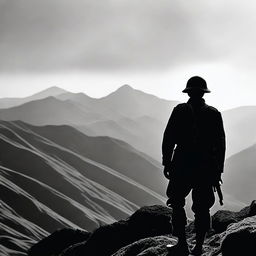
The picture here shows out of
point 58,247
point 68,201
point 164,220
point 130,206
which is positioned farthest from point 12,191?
point 164,220

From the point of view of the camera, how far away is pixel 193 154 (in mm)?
8656

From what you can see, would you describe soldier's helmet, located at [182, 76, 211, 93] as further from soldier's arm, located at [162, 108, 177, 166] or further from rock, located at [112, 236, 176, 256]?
rock, located at [112, 236, 176, 256]

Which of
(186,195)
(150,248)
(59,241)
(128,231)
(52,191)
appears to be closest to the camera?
(186,195)

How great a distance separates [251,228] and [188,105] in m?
2.53

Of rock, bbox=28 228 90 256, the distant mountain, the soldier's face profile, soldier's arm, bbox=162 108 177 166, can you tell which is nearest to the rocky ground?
A: rock, bbox=28 228 90 256

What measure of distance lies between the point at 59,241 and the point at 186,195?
730 inches

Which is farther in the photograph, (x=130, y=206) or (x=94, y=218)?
(x=130, y=206)

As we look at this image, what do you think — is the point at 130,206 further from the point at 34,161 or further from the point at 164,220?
the point at 164,220

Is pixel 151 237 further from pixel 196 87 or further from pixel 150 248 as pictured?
pixel 196 87

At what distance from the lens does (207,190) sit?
28.6 ft

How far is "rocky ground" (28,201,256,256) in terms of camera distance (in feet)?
24.6

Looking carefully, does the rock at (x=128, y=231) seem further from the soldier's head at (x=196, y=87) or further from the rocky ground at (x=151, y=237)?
the soldier's head at (x=196, y=87)

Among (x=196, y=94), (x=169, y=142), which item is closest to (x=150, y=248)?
(x=169, y=142)

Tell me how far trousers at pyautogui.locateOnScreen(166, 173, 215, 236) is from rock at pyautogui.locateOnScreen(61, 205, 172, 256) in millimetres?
8050
